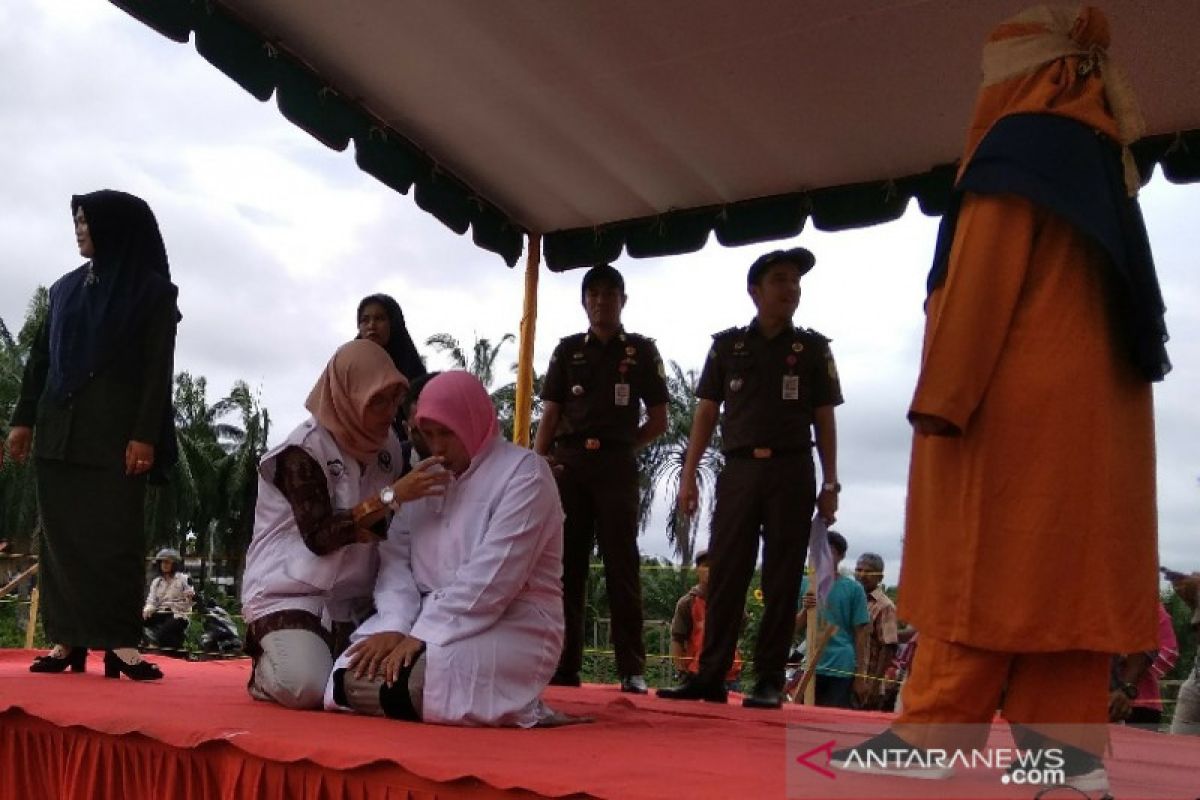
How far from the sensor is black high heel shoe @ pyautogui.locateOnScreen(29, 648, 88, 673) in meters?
3.73

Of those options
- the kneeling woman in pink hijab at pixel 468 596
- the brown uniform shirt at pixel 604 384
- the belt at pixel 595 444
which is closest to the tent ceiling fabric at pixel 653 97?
the brown uniform shirt at pixel 604 384

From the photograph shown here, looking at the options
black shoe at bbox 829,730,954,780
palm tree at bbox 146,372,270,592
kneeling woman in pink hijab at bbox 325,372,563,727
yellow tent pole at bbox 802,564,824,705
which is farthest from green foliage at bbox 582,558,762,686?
palm tree at bbox 146,372,270,592

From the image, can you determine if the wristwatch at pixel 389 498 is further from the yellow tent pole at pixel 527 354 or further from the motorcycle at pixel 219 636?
the motorcycle at pixel 219 636

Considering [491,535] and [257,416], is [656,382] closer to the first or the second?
[491,535]

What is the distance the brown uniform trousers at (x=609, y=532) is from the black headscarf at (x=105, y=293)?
170 cm

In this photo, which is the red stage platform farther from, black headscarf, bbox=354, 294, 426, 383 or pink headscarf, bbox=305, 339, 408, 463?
black headscarf, bbox=354, 294, 426, 383

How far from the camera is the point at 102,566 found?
3.66 meters

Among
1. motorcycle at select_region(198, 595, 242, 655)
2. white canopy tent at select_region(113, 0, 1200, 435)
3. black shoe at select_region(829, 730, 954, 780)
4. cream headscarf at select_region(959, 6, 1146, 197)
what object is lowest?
motorcycle at select_region(198, 595, 242, 655)

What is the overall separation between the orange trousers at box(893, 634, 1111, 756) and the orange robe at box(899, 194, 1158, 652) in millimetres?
61

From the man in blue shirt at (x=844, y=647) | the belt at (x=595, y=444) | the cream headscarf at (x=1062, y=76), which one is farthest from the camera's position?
the man in blue shirt at (x=844, y=647)

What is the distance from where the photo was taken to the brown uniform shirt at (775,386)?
3.95 meters

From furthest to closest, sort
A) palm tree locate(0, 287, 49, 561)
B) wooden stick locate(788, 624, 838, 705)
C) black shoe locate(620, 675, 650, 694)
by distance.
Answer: palm tree locate(0, 287, 49, 561) → wooden stick locate(788, 624, 838, 705) → black shoe locate(620, 675, 650, 694)

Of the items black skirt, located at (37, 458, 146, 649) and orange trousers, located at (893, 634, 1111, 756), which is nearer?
orange trousers, located at (893, 634, 1111, 756)

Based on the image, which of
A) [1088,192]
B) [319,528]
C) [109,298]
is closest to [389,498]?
[319,528]
